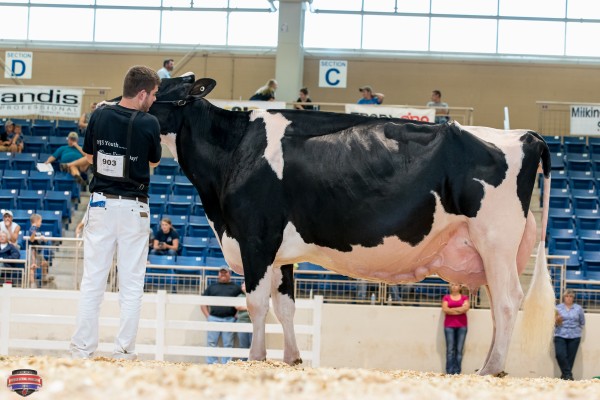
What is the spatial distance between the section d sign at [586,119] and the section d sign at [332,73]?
7103mm

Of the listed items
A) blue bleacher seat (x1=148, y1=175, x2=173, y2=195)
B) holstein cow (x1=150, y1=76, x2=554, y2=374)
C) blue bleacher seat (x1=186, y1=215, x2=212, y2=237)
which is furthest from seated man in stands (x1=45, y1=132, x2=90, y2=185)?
holstein cow (x1=150, y1=76, x2=554, y2=374)

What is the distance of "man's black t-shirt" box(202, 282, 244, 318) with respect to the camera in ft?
52.8

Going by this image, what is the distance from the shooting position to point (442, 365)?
1655cm

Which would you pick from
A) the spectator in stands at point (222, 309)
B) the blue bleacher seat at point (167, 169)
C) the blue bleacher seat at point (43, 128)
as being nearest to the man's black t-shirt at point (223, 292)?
the spectator in stands at point (222, 309)

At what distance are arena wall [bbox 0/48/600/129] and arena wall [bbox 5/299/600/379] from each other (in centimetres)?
1194

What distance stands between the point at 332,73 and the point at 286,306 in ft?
64.7

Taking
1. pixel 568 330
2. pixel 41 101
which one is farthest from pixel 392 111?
pixel 41 101

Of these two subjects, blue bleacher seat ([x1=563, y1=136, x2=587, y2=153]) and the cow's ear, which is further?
→ blue bleacher seat ([x1=563, y1=136, x2=587, y2=153])

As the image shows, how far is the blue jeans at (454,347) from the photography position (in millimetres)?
16188

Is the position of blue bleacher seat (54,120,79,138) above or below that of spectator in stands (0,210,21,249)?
above

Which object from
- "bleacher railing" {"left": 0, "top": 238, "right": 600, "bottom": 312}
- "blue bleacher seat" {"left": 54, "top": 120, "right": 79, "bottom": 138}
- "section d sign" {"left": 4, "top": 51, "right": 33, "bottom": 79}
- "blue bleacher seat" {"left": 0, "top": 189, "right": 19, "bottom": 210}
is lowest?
"bleacher railing" {"left": 0, "top": 238, "right": 600, "bottom": 312}

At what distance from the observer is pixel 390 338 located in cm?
1650

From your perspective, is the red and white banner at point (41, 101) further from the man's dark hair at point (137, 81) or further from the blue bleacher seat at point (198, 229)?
the man's dark hair at point (137, 81)

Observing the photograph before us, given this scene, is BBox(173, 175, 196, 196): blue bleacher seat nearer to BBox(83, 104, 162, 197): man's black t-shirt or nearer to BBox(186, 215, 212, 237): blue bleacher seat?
BBox(186, 215, 212, 237): blue bleacher seat
